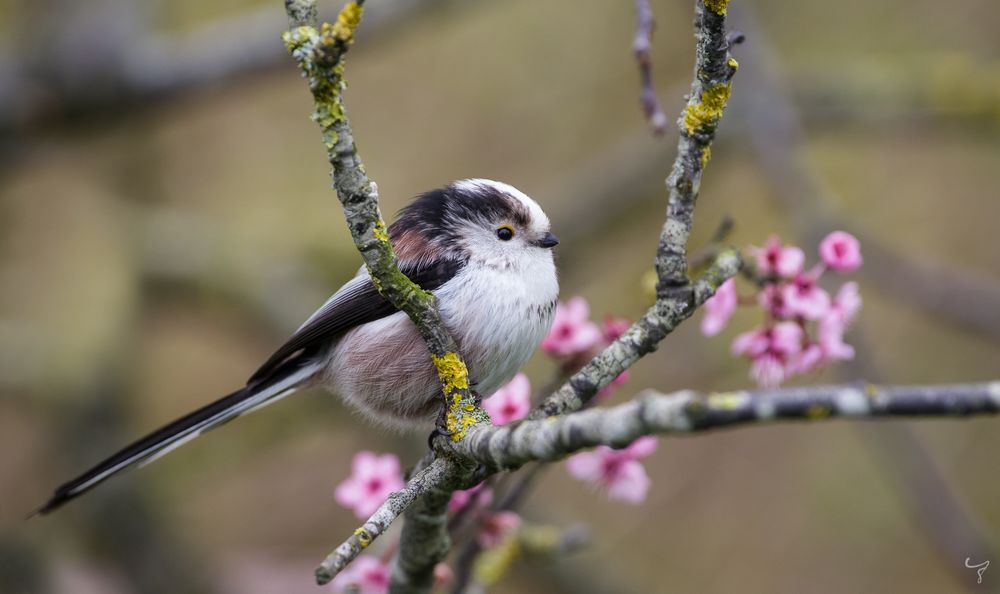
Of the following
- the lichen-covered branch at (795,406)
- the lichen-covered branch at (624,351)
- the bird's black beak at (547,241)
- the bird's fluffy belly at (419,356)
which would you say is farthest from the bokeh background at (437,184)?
the lichen-covered branch at (795,406)

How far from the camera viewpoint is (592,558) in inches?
188

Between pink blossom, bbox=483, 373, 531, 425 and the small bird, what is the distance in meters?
0.04

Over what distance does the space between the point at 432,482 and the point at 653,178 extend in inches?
159

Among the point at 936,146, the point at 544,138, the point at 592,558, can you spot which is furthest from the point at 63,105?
the point at 936,146

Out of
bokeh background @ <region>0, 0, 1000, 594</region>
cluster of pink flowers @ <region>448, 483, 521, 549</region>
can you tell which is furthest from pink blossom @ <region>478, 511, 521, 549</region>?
bokeh background @ <region>0, 0, 1000, 594</region>

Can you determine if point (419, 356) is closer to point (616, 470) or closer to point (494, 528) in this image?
point (494, 528)

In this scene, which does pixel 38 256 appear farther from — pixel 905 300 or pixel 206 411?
pixel 905 300

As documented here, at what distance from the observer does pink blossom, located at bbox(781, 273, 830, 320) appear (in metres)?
2.18

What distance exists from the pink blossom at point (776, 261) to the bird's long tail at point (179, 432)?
1328 mm

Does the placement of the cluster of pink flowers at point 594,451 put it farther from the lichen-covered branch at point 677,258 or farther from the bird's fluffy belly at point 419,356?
the lichen-covered branch at point 677,258

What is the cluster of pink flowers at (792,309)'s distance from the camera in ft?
7.20

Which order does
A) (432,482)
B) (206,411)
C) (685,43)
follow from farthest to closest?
1. (685,43)
2. (206,411)
3. (432,482)

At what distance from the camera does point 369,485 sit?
2.45m

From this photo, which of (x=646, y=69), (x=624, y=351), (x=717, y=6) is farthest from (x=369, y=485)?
(x=717, y=6)
